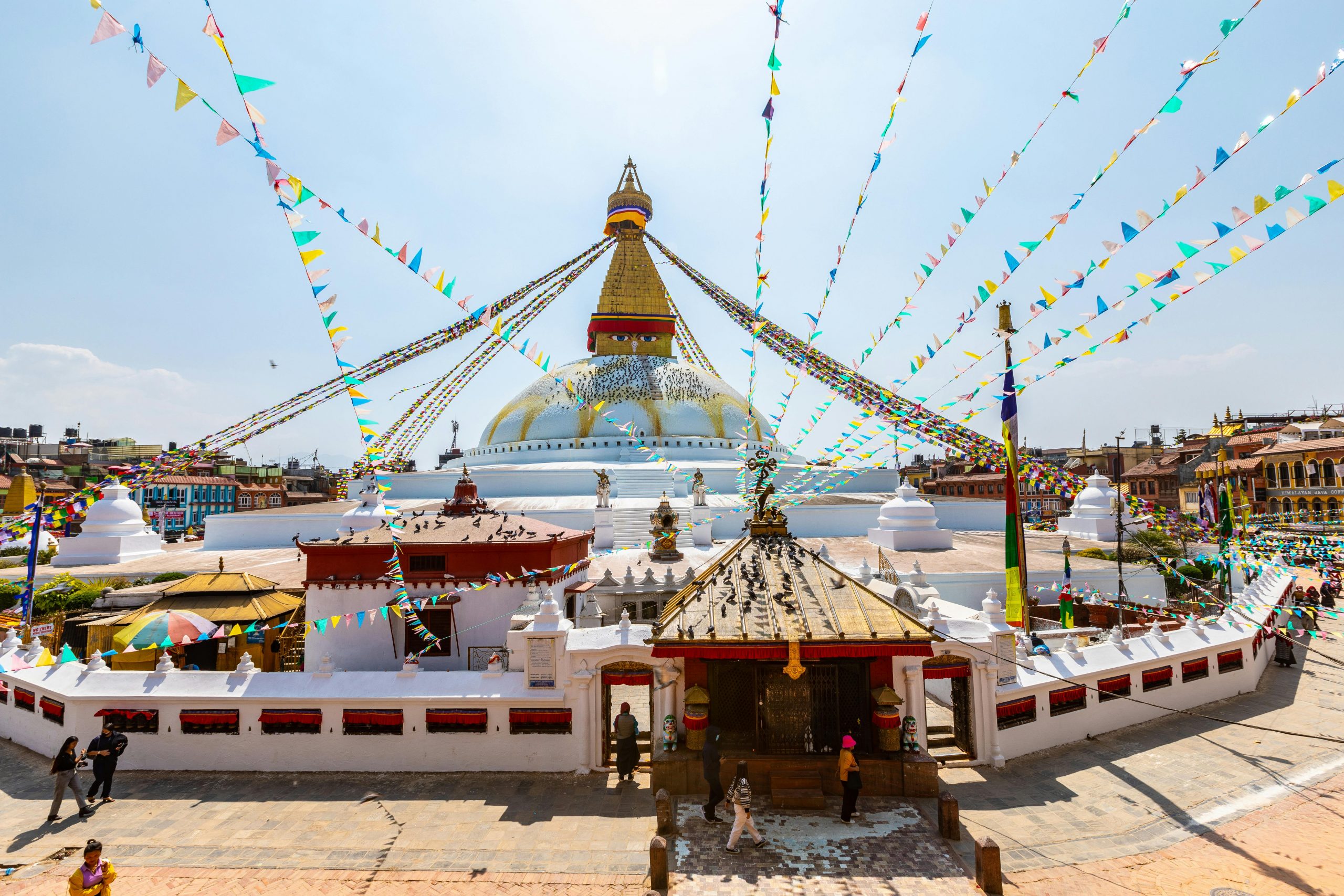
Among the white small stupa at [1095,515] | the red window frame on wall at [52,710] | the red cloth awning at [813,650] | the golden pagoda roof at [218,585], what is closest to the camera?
the red cloth awning at [813,650]

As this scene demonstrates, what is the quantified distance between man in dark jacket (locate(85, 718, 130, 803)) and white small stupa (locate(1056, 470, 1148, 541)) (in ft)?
79.1

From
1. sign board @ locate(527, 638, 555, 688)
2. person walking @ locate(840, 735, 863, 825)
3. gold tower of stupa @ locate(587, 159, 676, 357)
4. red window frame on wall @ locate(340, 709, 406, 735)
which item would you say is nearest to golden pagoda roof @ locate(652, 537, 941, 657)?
person walking @ locate(840, 735, 863, 825)

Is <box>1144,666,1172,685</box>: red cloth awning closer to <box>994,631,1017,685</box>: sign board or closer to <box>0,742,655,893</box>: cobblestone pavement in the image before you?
<box>994,631,1017,685</box>: sign board

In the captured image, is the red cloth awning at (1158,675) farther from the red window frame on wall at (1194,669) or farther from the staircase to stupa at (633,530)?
the staircase to stupa at (633,530)

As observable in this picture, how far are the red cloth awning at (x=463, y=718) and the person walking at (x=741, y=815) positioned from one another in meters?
3.32

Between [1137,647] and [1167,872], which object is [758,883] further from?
[1137,647]

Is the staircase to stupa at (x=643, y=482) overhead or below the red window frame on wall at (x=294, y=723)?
overhead

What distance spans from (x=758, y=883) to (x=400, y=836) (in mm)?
3414

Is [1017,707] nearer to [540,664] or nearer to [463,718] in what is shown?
[540,664]

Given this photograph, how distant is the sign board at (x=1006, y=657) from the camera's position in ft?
27.8

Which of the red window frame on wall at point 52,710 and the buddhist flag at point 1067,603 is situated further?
the buddhist flag at point 1067,603

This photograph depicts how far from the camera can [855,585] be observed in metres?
7.70

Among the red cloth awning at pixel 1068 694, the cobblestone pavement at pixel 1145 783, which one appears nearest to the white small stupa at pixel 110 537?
the cobblestone pavement at pixel 1145 783

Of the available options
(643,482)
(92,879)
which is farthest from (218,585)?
(643,482)
